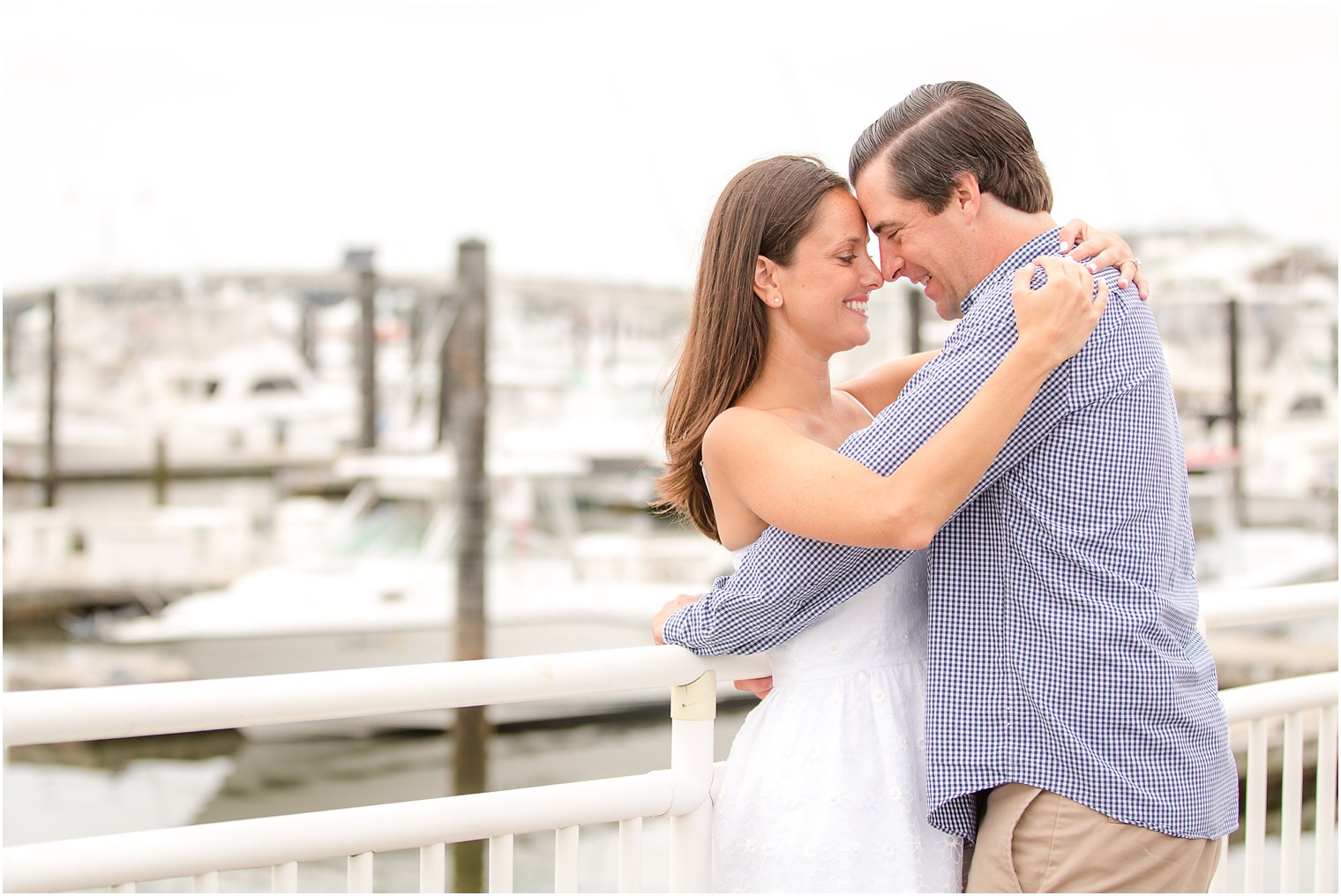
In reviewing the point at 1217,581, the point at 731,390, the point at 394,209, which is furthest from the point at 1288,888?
the point at 394,209

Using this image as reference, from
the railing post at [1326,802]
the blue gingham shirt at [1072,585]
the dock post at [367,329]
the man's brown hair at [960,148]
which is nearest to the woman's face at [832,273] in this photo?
the man's brown hair at [960,148]

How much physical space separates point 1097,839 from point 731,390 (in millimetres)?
744

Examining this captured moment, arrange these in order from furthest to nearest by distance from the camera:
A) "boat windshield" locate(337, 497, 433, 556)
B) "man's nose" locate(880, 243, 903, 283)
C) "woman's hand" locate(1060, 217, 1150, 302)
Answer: "boat windshield" locate(337, 497, 433, 556) < "man's nose" locate(880, 243, 903, 283) < "woman's hand" locate(1060, 217, 1150, 302)

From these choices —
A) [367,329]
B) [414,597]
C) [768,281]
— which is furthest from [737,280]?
[367,329]

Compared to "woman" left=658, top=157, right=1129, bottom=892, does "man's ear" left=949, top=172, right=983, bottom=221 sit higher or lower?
higher

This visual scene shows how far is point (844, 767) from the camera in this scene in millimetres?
1609

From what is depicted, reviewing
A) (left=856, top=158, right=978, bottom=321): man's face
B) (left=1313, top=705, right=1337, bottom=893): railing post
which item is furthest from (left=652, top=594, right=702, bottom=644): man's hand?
(left=1313, top=705, right=1337, bottom=893): railing post

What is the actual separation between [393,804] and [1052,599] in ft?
2.73

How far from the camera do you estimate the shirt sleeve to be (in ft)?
4.65

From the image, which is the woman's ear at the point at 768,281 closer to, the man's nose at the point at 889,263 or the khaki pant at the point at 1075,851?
the man's nose at the point at 889,263

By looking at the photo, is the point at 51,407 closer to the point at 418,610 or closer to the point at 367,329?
the point at 367,329

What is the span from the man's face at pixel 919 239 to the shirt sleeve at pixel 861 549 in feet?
0.49

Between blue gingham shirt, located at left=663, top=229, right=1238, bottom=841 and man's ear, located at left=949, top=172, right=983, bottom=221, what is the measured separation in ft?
0.35

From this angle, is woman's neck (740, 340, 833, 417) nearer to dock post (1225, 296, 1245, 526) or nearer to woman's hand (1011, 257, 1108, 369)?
woman's hand (1011, 257, 1108, 369)
